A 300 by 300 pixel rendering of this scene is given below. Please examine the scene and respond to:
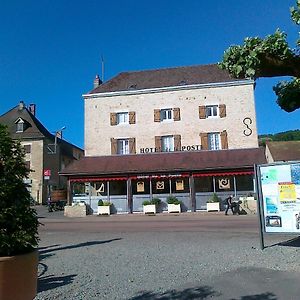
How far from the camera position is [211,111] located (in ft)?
101

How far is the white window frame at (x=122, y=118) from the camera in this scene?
31812 mm

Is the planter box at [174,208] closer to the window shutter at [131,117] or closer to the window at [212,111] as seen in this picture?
the window at [212,111]

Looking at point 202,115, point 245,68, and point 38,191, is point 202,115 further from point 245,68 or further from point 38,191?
point 245,68

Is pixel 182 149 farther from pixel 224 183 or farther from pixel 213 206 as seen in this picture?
pixel 213 206

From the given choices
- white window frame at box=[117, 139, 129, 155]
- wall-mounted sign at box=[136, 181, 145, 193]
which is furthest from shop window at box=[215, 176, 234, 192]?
white window frame at box=[117, 139, 129, 155]

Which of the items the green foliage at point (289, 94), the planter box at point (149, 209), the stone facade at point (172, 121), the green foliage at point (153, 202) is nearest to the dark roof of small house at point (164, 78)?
the stone facade at point (172, 121)

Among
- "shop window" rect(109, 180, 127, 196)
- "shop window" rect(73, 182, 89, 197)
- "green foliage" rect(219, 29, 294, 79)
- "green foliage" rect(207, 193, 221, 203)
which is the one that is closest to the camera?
"green foliage" rect(219, 29, 294, 79)

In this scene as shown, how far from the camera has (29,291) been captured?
3.45 m

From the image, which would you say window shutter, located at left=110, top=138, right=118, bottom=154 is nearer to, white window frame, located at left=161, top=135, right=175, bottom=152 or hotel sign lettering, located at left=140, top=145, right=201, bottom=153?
hotel sign lettering, located at left=140, top=145, right=201, bottom=153

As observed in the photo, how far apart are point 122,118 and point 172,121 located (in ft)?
13.7

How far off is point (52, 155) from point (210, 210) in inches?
1046

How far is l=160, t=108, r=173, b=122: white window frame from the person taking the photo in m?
31.2

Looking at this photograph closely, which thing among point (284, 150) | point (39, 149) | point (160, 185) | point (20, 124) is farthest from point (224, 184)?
point (20, 124)

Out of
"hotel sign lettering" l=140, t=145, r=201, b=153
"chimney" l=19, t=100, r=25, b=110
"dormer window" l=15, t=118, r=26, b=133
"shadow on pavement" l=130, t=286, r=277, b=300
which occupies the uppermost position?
"chimney" l=19, t=100, r=25, b=110
